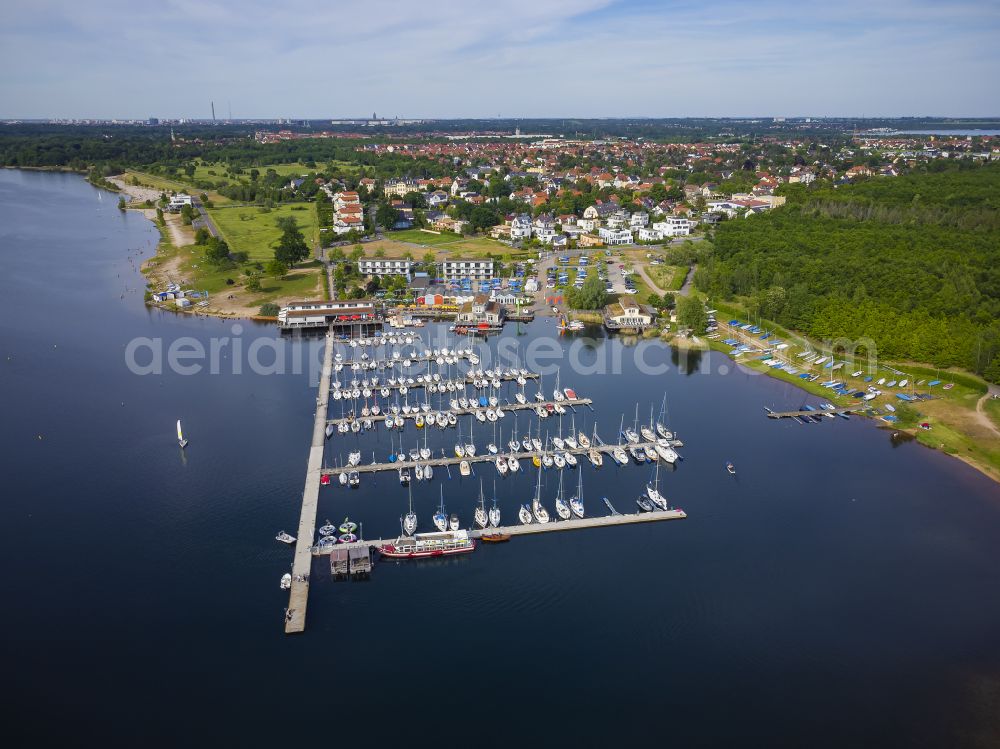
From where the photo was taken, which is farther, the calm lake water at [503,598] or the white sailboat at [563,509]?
the white sailboat at [563,509]

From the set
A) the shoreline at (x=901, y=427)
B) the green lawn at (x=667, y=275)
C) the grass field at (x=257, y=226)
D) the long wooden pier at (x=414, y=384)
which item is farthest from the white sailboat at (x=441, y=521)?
the grass field at (x=257, y=226)

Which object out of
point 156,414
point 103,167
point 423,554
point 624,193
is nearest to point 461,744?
point 423,554

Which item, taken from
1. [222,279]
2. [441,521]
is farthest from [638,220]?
[441,521]

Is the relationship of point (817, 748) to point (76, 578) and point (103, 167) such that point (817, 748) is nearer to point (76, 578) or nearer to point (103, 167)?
point (76, 578)

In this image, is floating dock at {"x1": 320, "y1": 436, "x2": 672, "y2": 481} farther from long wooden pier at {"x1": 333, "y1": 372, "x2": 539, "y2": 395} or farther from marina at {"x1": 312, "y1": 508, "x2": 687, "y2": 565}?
long wooden pier at {"x1": 333, "y1": 372, "x2": 539, "y2": 395}

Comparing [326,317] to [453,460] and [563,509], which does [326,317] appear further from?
[563,509]

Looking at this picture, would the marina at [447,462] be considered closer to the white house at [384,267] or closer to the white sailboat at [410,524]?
the white sailboat at [410,524]
